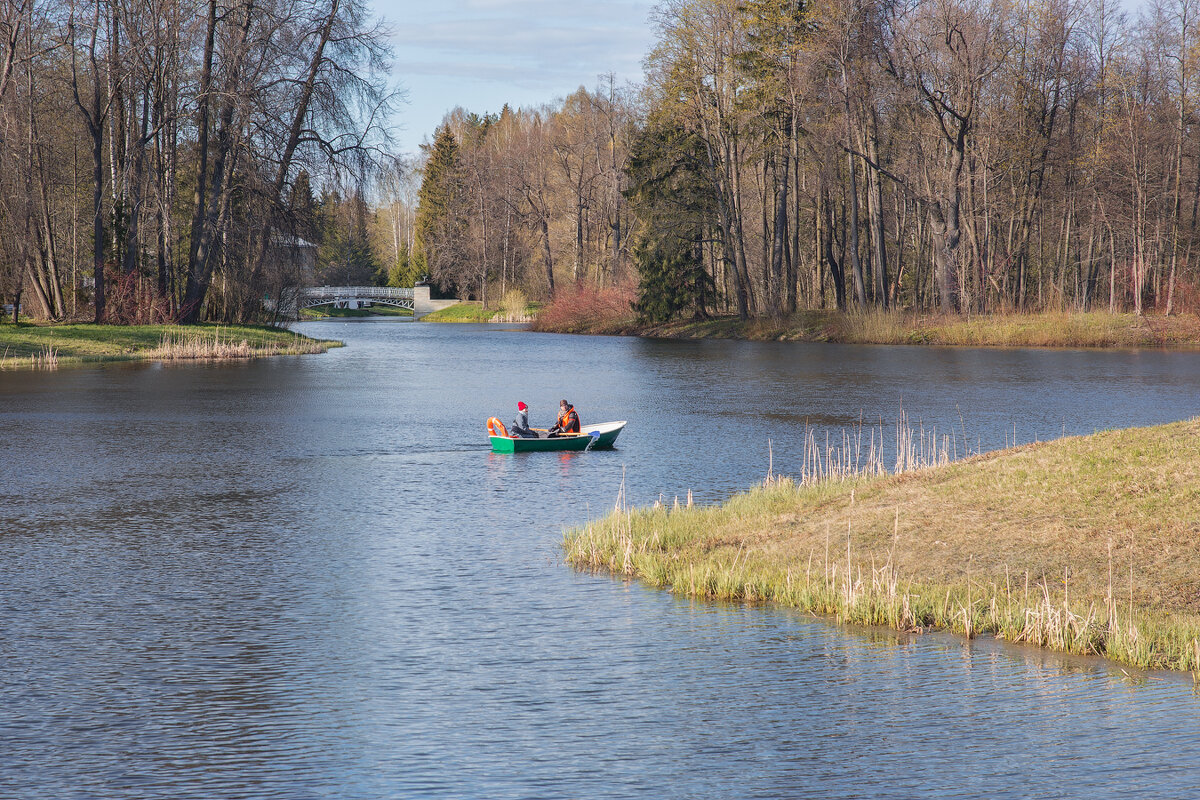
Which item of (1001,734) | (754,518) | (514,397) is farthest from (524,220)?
(1001,734)

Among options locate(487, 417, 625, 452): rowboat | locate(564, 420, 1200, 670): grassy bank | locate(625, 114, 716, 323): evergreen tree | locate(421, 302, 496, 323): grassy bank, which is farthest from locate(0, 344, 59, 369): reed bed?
locate(421, 302, 496, 323): grassy bank

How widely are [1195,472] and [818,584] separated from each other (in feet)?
13.9

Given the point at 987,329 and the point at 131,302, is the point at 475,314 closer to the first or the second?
the point at 131,302

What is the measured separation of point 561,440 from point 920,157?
44.0 meters

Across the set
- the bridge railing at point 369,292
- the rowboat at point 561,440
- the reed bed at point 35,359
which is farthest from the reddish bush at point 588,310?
the rowboat at point 561,440

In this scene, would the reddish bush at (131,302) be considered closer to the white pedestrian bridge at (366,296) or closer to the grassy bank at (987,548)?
the grassy bank at (987,548)

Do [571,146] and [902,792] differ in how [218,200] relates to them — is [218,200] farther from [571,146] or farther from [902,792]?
[902,792]

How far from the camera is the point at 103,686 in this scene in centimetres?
912

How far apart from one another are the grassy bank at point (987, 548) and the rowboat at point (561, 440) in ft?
26.6

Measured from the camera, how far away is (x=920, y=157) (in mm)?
60969

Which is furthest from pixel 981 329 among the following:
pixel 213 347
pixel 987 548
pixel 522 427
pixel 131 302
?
pixel 987 548

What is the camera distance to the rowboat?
2306 centimetres

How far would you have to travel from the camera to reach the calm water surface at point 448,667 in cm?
749

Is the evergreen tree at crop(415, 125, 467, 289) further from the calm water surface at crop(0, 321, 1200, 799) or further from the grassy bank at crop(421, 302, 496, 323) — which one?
the calm water surface at crop(0, 321, 1200, 799)
